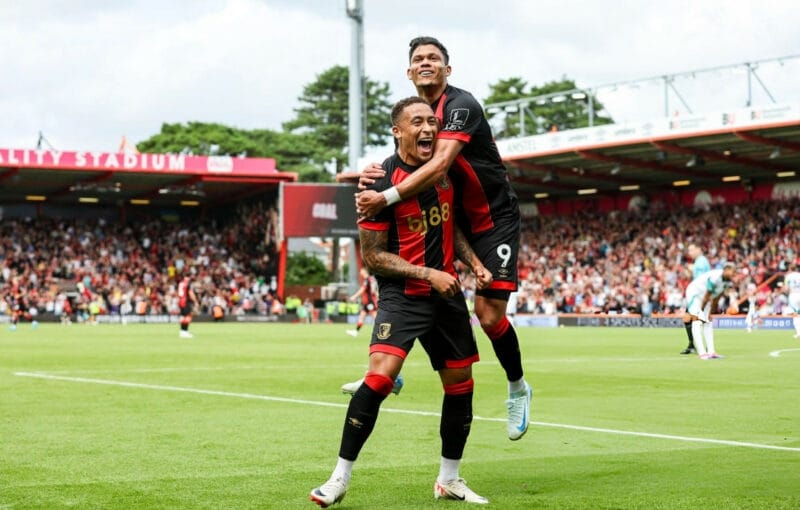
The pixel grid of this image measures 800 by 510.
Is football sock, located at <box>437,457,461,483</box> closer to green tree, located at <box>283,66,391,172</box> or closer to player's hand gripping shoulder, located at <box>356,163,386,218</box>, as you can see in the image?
player's hand gripping shoulder, located at <box>356,163,386,218</box>

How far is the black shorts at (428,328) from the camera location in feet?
20.7

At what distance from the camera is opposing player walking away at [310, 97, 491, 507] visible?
628cm

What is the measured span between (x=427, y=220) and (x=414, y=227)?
0.09 meters

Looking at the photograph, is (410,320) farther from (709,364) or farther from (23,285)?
(23,285)

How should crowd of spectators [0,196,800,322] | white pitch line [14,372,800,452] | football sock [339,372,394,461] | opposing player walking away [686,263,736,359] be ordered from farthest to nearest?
crowd of spectators [0,196,800,322] → opposing player walking away [686,263,736,359] → white pitch line [14,372,800,452] → football sock [339,372,394,461]

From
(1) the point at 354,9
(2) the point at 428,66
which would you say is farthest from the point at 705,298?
(1) the point at 354,9

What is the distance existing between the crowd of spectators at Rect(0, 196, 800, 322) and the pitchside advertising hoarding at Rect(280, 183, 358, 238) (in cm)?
322

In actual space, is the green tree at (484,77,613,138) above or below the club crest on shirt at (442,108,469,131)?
above

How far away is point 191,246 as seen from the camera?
6644 cm

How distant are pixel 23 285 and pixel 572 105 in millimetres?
56269

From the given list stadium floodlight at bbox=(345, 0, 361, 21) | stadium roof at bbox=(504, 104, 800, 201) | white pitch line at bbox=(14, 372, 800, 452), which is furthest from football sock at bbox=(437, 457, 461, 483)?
stadium floodlight at bbox=(345, 0, 361, 21)

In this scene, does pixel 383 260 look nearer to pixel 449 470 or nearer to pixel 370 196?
pixel 370 196

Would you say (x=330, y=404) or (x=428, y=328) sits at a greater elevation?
(x=428, y=328)

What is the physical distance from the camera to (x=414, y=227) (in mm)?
6535
